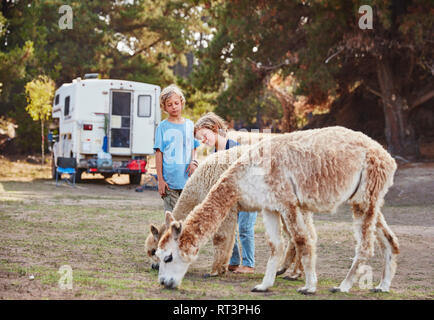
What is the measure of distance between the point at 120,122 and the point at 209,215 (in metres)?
14.1

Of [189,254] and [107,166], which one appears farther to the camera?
[107,166]

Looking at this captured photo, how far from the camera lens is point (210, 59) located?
69.1 ft

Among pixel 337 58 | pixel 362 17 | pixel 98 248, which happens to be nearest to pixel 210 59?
pixel 337 58

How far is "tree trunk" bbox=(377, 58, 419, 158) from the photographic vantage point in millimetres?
20391

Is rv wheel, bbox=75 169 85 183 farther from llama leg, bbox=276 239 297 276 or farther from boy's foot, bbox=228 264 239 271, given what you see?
llama leg, bbox=276 239 297 276

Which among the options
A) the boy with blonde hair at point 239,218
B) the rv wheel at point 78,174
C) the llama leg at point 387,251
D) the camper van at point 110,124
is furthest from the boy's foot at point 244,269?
the rv wheel at point 78,174

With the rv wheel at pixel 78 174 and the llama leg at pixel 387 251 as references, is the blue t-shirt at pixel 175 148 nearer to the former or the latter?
the llama leg at pixel 387 251

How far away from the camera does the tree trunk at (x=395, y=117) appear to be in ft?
66.9

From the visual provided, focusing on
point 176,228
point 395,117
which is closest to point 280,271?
point 176,228

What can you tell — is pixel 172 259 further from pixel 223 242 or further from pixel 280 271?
pixel 280 271

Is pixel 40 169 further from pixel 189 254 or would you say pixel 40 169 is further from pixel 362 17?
pixel 189 254

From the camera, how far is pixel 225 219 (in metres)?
5.92
